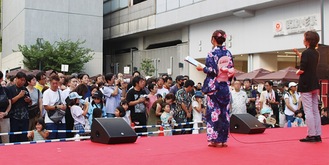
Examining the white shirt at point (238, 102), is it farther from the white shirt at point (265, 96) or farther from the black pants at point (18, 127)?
the black pants at point (18, 127)

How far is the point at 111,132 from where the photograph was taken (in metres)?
6.70

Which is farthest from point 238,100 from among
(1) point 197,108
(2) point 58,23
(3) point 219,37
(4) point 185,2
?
(2) point 58,23

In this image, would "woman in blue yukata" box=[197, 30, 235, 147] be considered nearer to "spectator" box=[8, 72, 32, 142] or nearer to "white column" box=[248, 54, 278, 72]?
"spectator" box=[8, 72, 32, 142]

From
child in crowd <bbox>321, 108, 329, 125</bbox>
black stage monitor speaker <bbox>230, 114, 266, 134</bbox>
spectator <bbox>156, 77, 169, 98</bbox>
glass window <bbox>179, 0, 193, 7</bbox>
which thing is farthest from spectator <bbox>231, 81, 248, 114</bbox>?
glass window <bbox>179, 0, 193, 7</bbox>

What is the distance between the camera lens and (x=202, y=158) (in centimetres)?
522

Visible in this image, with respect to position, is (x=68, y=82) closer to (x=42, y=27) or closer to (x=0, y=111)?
(x=0, y=111)

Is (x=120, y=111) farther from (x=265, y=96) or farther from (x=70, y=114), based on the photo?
(x=265, y=96)

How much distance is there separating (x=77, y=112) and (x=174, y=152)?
2595 mm

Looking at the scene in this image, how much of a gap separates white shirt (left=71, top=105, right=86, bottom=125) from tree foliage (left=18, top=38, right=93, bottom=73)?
25.2 meters

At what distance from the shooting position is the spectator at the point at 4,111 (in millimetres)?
7059

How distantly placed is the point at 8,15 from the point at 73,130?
118 ft

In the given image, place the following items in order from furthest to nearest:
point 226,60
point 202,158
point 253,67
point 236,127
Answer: point 253,67 → point 236,127 → point 226,60 → point 202,158

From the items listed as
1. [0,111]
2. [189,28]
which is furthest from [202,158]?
[189,28]

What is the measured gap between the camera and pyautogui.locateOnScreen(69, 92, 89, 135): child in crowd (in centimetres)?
771
